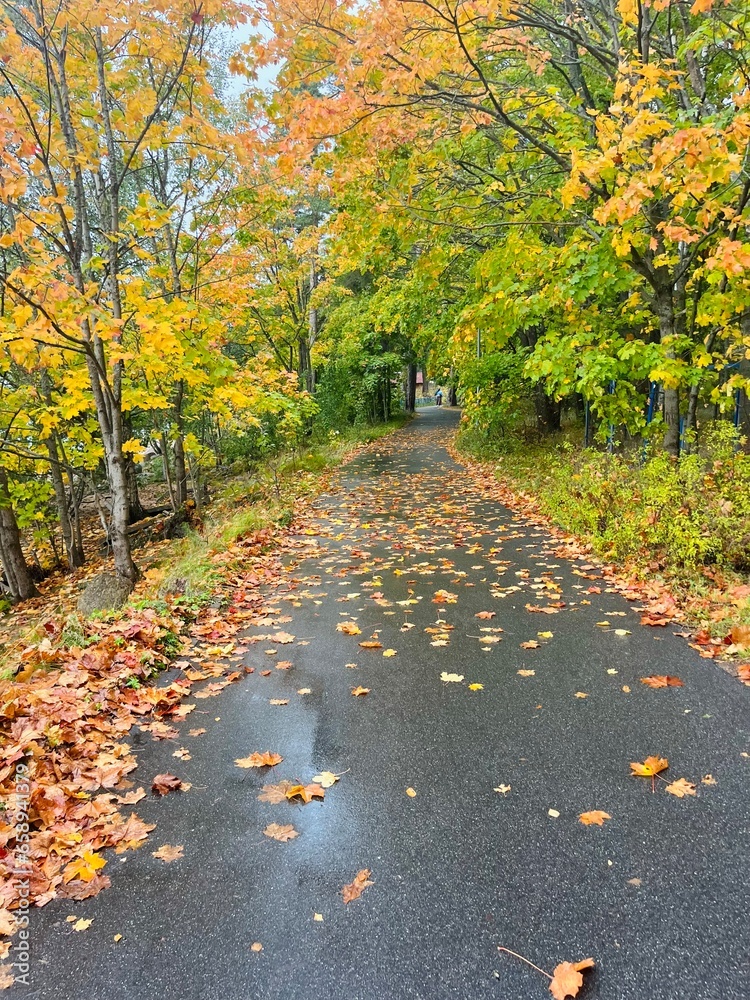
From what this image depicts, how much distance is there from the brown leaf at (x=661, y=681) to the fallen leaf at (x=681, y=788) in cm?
95

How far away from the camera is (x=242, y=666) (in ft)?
14.4

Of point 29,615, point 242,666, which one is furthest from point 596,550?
point 29,615

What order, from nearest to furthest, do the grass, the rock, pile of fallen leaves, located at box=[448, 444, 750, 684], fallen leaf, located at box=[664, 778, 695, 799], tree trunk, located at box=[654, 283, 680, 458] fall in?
1. fallen leaf, located at box=[664, 778, 695, 799]
2. pile of fallen leaves, located at box=[448, 444, 750, 684]
3. the grass
4. the rock
5. tree trunk, located at box=[654, 283, 680, 458]

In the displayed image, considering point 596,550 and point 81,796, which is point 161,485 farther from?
point 81,796

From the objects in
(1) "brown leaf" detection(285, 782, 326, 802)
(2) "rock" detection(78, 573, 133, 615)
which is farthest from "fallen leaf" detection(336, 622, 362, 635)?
(2) "rock" detection(78, 573, 133, 615)

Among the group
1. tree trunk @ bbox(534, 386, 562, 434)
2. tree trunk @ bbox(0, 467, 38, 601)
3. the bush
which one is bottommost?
tree trunk @ bbox(0, 467, 38, 601)

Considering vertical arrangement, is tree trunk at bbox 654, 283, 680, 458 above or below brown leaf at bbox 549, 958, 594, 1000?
above

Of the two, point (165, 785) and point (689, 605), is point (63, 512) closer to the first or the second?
point (165, 785)

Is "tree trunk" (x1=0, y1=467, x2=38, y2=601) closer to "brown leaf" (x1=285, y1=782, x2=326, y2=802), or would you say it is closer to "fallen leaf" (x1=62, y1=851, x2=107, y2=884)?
"fallen leaf" (x1=62, y1=851, x2=107, y2=884)

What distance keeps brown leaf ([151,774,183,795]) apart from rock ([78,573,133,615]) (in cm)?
383

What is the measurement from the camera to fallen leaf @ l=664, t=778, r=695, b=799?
2699 mm

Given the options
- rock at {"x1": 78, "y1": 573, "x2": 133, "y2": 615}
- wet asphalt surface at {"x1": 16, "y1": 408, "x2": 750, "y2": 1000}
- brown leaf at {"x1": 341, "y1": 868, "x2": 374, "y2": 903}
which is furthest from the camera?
rock at {"x1": 78, "y1": 573, "x2": 133, "y2": 615}

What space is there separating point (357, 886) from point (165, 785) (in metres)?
1.20

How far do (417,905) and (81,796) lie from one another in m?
1.75
